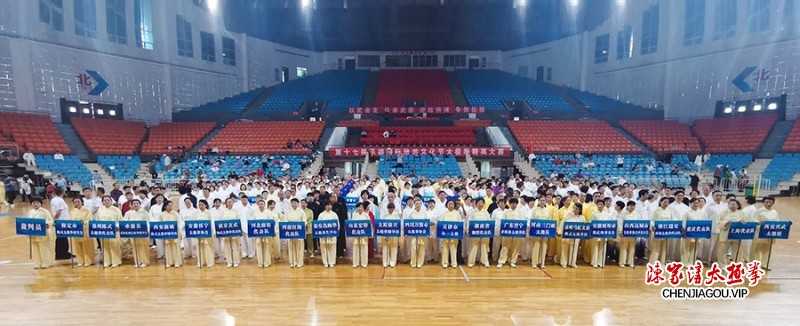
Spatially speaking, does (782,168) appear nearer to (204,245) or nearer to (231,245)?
(231,245)

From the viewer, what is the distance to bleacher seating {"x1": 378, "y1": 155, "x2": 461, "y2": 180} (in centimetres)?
2012

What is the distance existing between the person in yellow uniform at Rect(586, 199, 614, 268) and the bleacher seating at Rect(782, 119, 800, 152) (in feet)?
64.4

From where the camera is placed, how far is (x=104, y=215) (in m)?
8.12

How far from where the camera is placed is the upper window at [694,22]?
24425 millimetres

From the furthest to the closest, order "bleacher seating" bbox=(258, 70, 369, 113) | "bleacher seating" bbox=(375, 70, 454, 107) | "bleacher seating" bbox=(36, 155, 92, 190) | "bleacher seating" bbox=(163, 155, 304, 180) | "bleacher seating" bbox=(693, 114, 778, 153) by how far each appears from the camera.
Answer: "bleacher seating" bbox=(375, 70, 454, 107)
"bleacher seating" bbox=(258, 70, 369, 113)
"bleacher seating" bbox=(693, 114, 778, 153)
"bleacher seating" bbox=(163, 155, 304, 180)
"bleacher seating" bbox=(36, 155, 92, 190)

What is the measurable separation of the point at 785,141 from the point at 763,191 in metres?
4.56

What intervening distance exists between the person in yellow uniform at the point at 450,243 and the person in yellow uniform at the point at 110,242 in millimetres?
6686

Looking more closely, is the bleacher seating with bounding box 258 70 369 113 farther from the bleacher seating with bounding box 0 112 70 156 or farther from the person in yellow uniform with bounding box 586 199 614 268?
the person in yellow uniform with bounding box 586 199 614 268

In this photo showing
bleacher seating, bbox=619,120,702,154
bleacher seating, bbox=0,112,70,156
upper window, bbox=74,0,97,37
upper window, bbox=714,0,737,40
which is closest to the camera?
bleacher seating, bbox=0,112,70,156

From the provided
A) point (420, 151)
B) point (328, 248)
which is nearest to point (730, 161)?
point (420, 151)

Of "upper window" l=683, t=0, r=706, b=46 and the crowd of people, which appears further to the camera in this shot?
"upper window" l=683, t=0, r=706, b=46

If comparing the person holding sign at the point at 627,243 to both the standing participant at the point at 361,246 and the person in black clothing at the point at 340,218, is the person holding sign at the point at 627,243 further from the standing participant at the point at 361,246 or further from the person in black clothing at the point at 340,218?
the person in black clothing at the point at 340,218

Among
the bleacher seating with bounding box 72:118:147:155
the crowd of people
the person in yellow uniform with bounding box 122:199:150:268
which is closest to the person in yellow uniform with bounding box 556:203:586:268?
the crowd of people

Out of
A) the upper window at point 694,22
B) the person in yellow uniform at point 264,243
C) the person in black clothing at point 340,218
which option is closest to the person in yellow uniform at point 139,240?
the person in yellow uniform at point 264,243
